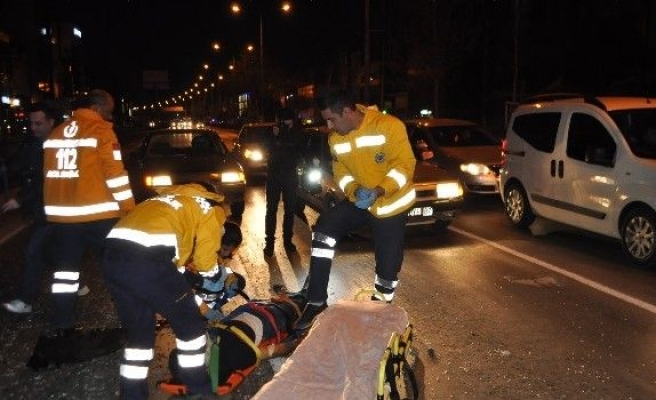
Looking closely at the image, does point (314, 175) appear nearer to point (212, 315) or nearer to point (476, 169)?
point (476, 169)

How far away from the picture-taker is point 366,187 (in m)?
4.76

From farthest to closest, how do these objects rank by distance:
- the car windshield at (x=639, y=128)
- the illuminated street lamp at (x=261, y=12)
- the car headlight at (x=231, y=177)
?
the illuminated street lamp at (x=261, y=12), the car headlight at (x=231, y=177), the car windshield at (x=639, y=128)

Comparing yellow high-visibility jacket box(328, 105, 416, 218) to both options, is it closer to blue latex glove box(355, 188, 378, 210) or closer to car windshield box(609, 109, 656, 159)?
blue latex glove box(355, 188, 378, 210)

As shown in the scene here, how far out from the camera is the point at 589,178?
312 inches

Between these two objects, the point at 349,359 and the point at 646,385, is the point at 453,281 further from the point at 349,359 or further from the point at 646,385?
the point at 349,359

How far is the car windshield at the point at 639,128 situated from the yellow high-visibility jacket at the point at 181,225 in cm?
534

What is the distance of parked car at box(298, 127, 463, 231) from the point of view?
903 cm

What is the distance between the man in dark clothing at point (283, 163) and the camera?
7816 mm

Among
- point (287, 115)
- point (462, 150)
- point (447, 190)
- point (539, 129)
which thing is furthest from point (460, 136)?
point (287, 115)

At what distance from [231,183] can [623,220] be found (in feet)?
20.3

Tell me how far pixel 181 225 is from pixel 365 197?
1410 mm

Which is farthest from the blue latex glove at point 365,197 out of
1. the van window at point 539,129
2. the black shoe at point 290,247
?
the van window at point 539,129

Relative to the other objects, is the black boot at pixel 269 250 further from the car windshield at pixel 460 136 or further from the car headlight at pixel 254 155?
the car headlight at pixel 254 155

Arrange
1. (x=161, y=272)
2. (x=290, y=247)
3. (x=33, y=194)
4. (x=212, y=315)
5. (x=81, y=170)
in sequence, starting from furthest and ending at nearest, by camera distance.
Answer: (x=290, y=247) → (x=33, y=194) → (x=81, y=170) → (x=212, y=315) → (x=161, y=272)
